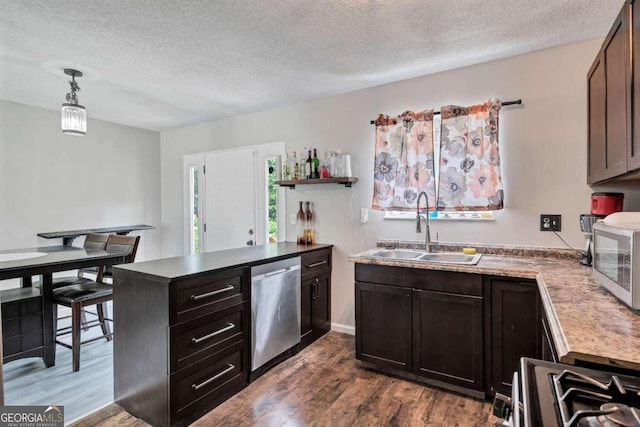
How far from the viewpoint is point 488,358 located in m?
2.10

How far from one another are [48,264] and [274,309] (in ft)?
5.33

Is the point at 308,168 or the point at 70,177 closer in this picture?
the point at 308,168

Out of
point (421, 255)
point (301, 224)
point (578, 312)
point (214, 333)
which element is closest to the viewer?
point (578, 312)

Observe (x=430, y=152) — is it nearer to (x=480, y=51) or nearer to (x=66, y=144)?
(x=480, y=51)

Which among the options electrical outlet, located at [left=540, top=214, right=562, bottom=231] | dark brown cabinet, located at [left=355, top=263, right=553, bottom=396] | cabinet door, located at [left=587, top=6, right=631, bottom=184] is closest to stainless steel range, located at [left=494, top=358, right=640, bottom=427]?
cabinet door, located at [left=587, top=6, right=631, bottom=184]

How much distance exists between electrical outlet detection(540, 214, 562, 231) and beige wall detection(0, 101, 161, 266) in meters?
4.69

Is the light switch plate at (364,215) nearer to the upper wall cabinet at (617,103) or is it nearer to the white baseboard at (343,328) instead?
the white baseboard at (343,328)

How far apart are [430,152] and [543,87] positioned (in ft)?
2.93

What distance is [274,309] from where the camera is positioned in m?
2.55

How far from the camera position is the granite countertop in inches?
35.7

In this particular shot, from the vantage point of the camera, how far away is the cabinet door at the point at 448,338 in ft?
6.98

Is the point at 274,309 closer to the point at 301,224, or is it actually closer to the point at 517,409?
the point at 301,224

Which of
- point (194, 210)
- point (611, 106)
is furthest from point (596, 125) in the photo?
point (194, 210)

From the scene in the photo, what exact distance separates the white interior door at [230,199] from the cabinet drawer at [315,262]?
1.05 m
